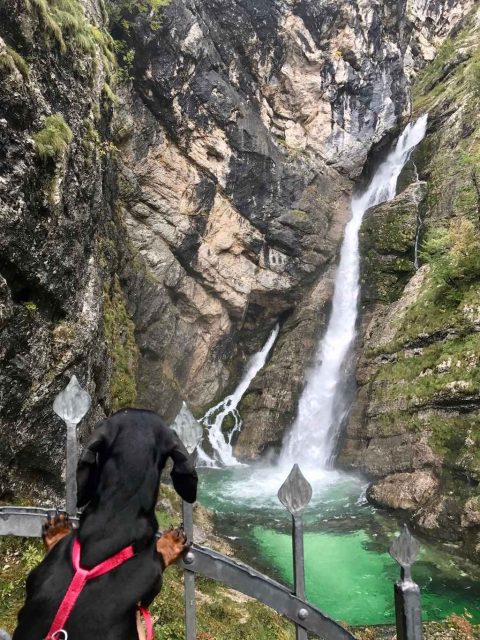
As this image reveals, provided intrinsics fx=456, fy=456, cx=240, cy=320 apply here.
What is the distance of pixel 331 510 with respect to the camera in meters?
13.4

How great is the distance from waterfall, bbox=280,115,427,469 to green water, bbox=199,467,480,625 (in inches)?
97.0

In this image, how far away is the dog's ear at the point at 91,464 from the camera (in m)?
2.29

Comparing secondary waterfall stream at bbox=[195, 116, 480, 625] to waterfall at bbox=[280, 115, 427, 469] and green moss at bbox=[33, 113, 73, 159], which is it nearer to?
waterfall at bbox=[280, 115, 427, 469]

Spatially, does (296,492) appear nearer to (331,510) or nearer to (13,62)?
(13,62)

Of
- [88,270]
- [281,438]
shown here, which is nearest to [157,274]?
[281,438]

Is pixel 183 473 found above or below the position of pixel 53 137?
below

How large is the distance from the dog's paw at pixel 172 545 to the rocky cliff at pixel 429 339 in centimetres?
1108

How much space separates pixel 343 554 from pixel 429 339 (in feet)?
26.1

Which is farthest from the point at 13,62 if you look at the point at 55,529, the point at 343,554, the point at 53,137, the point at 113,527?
the point at 343,554

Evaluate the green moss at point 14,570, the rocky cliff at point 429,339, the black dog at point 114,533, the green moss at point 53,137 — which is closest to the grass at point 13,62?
the green moss at point 53,137

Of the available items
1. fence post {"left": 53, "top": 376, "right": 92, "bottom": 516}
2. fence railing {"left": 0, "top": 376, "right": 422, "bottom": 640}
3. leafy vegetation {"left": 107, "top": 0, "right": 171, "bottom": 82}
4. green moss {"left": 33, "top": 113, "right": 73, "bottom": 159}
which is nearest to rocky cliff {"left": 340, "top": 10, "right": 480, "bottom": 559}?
fence railing {"left": 0, "top": 376, "right": 422, "bottom": 640}

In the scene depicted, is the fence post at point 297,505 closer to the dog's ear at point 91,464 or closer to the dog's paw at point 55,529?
the dog's ear at point 91,464

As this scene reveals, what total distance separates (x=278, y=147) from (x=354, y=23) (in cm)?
845

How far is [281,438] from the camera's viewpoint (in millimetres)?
19172
